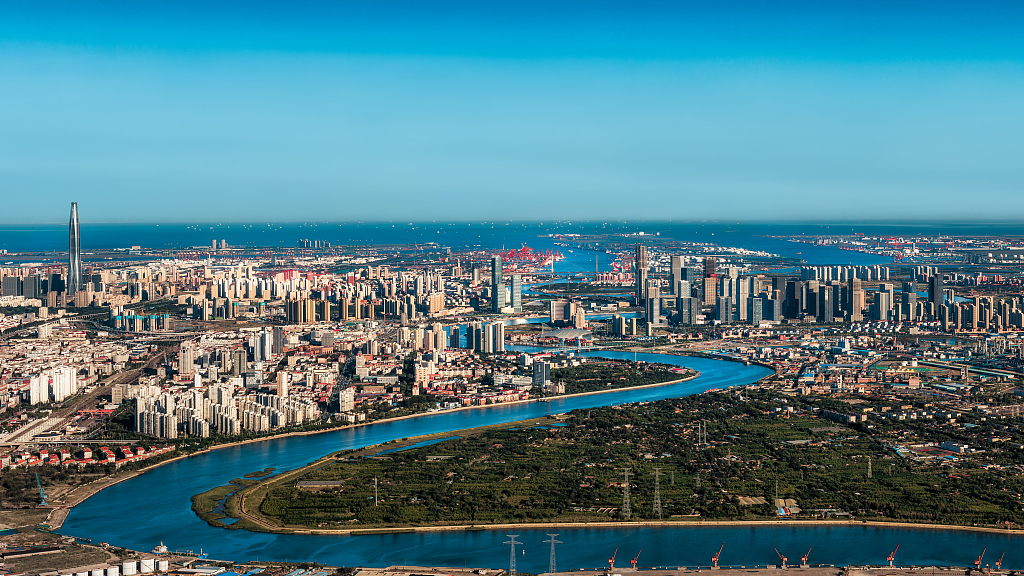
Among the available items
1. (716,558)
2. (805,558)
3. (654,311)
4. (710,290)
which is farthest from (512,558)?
(710,290)

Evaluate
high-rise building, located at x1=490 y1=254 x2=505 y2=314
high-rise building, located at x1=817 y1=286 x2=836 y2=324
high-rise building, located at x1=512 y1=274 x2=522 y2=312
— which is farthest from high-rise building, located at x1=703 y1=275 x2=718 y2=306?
high-rise building, located at x1=490 y1=254 x2=505 y2=314

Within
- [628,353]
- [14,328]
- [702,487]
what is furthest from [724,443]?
[14,328]

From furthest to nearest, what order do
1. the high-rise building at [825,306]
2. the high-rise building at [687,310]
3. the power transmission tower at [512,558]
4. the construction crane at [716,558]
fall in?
the high-rise building at [825,306]
the high-rise building at [687,310]
the construction crane at [716,558]
the power transmission tower at [512,558]

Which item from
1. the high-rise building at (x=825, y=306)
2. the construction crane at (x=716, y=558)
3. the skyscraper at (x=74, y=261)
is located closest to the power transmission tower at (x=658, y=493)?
the construction crane at (x=716, y=558)

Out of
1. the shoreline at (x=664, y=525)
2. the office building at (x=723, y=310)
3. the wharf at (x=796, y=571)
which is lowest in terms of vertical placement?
the wharf at (x=796, y=571)

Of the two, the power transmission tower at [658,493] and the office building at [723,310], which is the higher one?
the office building at [723,310]

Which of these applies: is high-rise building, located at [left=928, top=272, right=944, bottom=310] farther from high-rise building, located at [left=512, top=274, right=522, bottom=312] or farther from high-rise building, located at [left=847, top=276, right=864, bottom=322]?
high-rise building, located at [left=512, top=274, right=522, bottom=312]

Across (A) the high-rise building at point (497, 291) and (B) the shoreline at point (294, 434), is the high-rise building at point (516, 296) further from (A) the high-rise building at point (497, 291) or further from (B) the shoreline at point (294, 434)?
(B) the shoreline at point (294, 434)

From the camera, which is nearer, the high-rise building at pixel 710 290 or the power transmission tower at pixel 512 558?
the power transmission tower at pixel 512 558

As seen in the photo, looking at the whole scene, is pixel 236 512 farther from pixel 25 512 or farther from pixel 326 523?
pixel 25 512

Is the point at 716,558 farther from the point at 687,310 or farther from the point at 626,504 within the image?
the point at 687,310

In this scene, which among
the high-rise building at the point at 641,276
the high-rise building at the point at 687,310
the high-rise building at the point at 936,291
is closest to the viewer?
the high-rise building at the point at 687,310
